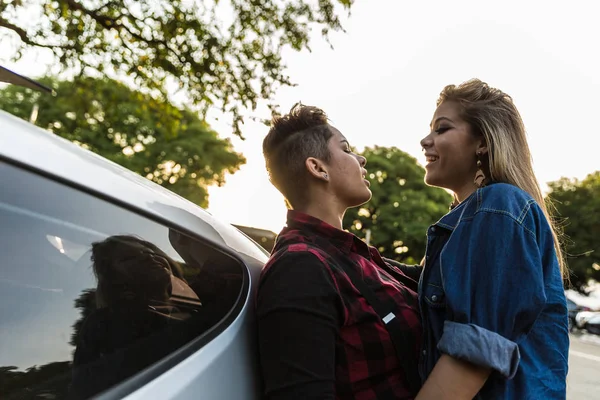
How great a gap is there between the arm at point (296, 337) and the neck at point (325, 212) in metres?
0.64

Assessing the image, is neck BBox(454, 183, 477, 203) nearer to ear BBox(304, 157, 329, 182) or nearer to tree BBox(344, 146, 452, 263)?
ear BBox(304, 157, 329, 182)

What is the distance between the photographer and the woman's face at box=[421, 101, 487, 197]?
1.94 metres

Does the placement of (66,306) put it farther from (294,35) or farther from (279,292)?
(294,35)

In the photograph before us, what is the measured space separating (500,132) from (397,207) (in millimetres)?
37329

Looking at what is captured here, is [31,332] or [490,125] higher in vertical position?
[490,125]

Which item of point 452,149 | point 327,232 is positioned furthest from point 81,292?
point 452,149

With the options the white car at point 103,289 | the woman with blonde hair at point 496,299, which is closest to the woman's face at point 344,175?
the woman with blonde hair at point 496,299

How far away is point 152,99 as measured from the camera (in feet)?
29.0

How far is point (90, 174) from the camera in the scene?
1101mm

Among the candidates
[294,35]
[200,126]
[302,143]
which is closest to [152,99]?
[294,35]

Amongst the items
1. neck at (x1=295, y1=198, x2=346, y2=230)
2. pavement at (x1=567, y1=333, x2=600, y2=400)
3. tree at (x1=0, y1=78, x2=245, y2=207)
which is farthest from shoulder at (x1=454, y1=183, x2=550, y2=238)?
tree at (x1=0, y1=78, x2=245, y2=207)

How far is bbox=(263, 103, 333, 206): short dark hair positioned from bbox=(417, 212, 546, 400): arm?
856mm

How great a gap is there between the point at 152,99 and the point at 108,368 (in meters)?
8.30

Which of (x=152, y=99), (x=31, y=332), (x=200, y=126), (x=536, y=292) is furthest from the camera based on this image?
(x=200, y=126)
